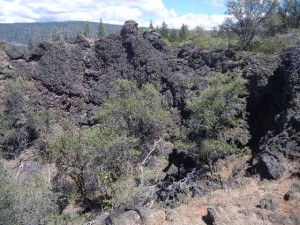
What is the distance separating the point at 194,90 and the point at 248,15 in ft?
29.8

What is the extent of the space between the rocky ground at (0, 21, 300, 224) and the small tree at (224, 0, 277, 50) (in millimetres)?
3321

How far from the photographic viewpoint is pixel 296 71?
21562 millimetres

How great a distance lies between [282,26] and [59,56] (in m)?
29.0

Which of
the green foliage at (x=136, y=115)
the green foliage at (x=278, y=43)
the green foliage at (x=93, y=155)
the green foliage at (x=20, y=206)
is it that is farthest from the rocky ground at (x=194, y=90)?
the green foliage at (x=136, y=115)

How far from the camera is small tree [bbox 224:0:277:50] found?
116ft

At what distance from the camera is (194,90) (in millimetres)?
35344

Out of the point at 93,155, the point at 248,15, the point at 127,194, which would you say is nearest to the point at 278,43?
the point at 248,15

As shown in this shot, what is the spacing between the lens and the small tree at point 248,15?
35219 mm

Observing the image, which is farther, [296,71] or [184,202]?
[296,71]

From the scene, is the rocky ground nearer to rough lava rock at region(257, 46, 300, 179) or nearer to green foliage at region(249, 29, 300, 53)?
rough lava rock at region(257, 46, 300, 179)

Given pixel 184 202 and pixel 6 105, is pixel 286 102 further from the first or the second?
pixel 6 105

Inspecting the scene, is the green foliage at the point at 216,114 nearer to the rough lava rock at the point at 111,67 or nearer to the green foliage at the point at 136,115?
the green foliage at the point at 136,115

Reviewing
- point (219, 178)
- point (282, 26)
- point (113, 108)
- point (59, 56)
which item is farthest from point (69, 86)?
point (282, 26)

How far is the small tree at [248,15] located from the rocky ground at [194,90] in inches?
131
